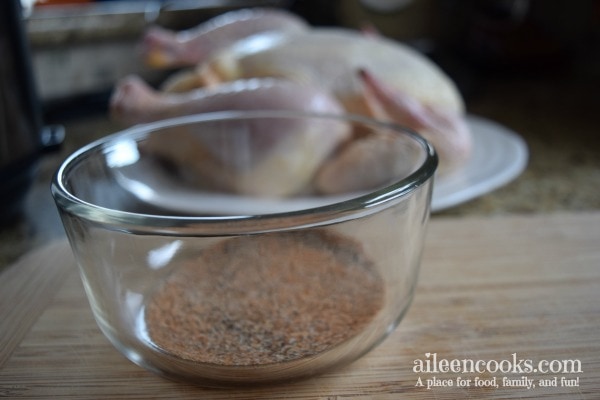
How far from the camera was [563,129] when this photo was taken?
84 cm

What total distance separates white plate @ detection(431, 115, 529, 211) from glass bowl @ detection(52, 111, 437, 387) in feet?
0.40

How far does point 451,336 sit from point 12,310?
28cm

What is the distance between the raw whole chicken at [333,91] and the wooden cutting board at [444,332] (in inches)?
4.8

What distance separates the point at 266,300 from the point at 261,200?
19cm

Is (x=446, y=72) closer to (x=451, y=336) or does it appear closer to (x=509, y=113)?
(x=509, y=113)

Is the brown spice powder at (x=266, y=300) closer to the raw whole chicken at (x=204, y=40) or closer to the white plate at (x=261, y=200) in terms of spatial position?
the white plate at (x=261, y=200)

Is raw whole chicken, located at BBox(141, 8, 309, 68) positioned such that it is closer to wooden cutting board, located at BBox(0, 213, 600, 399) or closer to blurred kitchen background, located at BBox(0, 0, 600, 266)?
blurred kitchen background, located at BBox(0, 0, 600, 266)

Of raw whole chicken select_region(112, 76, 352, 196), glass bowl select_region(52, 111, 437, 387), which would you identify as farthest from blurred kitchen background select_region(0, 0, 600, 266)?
glass bowl select_region(52, 111, 437, 387)

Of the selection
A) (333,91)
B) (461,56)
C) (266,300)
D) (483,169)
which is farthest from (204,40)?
(461,56)

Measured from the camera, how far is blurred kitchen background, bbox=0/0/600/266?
0.81 meters

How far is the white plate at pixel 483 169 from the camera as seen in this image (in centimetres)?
56

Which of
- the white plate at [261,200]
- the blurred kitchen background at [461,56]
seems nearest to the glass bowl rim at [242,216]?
the white plate at [261,200]

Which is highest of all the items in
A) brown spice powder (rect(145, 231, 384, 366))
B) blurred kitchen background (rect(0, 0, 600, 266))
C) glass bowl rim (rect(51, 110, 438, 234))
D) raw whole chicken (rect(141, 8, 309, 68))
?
glass bowl rim (rect(51, 110, 438, 234))

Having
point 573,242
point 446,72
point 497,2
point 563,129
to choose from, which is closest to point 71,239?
point 573,242
